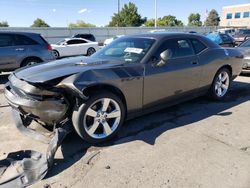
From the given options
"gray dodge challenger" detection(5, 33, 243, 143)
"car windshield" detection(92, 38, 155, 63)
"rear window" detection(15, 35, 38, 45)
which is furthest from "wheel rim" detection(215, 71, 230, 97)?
"rear window" detection(15, 35, 38, 45)

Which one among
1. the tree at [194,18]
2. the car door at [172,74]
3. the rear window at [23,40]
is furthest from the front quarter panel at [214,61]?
the tree at [194,18]

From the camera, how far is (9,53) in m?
8.67

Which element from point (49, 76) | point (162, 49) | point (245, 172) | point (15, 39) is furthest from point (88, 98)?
point (15, 39)

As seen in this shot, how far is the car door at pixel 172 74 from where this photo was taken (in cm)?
420

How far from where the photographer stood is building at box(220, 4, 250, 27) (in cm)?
7765

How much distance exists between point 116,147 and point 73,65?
1363 millimetres

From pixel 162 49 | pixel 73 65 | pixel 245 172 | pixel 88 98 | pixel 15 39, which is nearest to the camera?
pixel 245 172

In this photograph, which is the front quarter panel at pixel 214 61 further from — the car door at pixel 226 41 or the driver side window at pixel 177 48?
the car door at pixel 226 41

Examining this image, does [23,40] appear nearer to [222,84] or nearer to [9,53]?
[9,53]

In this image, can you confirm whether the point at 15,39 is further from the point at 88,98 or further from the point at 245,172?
the point at 245,172

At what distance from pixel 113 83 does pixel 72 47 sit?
1421cm

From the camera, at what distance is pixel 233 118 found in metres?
4.75

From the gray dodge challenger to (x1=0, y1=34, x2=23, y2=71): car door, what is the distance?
4.97 meters

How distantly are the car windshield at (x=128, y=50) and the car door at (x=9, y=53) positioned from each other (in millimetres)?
4922
